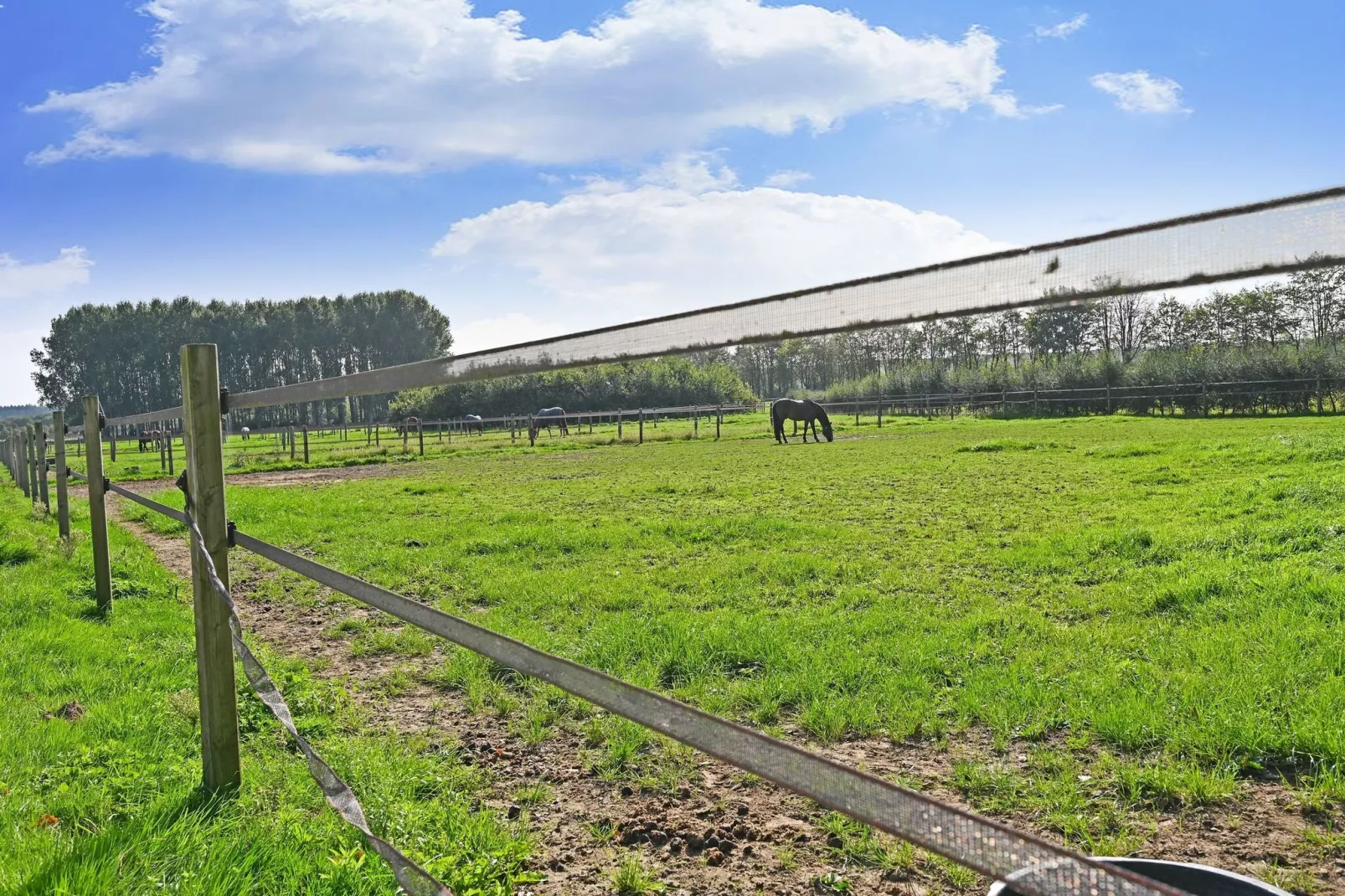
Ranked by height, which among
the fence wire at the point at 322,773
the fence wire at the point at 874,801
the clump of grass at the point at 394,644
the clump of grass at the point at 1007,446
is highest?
the fence wire at the point at 874,801

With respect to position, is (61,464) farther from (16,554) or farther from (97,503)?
(97,503)

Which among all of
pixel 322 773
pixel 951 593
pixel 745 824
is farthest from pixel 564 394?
pixel 322 773

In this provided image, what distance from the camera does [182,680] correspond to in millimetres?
4566

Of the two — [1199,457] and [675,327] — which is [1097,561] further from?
[1199,457]

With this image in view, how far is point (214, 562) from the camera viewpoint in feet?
9.79

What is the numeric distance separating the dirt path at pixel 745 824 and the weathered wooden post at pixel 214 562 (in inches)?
40.3

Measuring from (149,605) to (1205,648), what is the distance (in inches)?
281

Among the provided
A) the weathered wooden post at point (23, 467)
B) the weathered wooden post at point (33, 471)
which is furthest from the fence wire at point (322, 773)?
the weathered wooden post at point (23, 467)

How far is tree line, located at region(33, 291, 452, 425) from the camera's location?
107 metres

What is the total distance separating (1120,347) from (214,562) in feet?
262

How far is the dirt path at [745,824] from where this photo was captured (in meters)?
2.76

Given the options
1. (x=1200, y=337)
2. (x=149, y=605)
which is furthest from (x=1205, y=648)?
(x=1200, y=337)

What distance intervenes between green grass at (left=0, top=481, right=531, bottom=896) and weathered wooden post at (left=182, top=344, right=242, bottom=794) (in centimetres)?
17

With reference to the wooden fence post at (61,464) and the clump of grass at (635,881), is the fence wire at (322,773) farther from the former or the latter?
the wooden fence post at (61,464)
